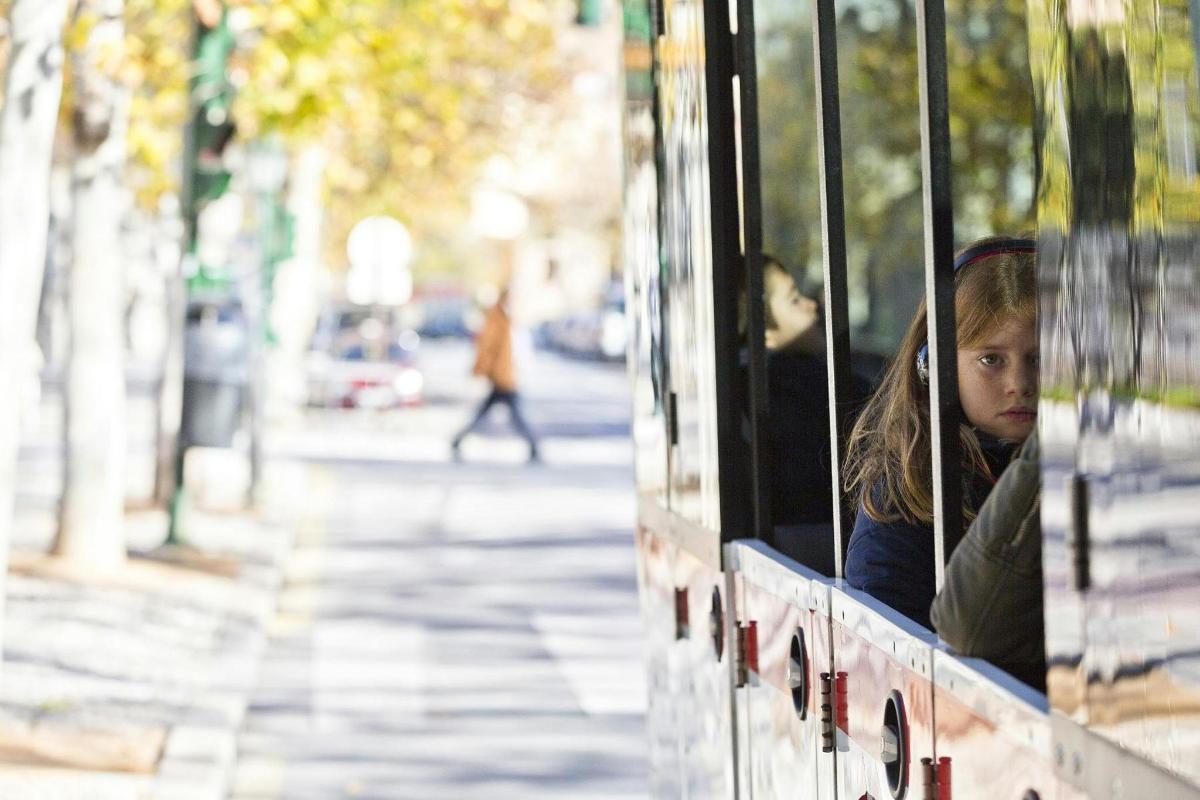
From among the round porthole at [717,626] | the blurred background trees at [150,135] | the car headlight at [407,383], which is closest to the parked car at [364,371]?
the car headlight at [407,383]

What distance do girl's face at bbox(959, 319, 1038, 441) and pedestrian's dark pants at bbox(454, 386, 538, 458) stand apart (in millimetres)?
20424

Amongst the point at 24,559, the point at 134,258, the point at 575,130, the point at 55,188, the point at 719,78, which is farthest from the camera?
the point at 134,258

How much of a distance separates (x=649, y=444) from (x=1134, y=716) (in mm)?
2838

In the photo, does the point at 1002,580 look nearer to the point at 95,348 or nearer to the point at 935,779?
the point at 935,779

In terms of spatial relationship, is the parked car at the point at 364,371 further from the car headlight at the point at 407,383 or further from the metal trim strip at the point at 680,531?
the metal trim strip at the point at 680,531

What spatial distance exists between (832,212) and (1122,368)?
1.34 m

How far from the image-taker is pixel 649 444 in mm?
4551

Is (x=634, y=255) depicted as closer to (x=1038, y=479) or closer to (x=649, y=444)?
(x=649, y=444)

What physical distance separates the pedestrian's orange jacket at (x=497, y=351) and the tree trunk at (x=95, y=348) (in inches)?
438

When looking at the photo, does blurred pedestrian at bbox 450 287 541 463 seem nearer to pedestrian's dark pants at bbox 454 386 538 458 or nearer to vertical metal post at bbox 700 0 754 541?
pedestrian's dark pants at bbox 454 386 538 458

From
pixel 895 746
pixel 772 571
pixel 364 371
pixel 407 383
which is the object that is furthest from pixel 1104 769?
pixel 407 383

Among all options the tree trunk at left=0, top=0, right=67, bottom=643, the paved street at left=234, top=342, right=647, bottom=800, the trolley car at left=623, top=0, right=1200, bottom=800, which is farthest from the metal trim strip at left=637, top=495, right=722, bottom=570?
the tree trunk at left=0, top=0, right=67, bottom=643

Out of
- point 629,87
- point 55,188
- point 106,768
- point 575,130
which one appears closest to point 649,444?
point 629,87

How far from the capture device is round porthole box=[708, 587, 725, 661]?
386cm
